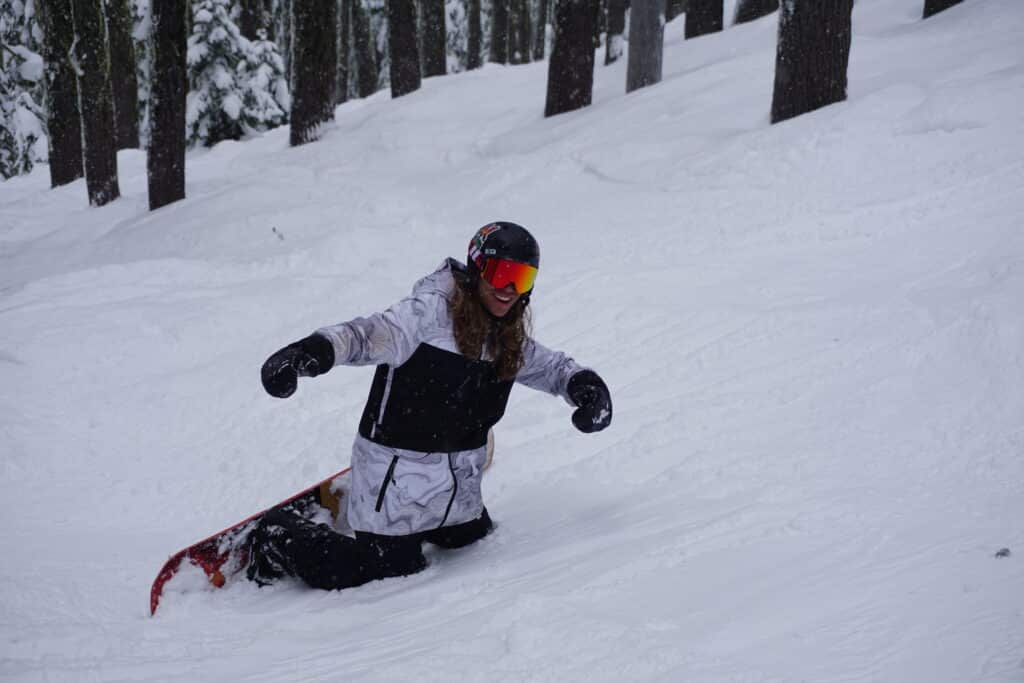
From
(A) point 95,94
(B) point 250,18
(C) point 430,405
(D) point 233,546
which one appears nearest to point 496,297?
(C) point 430,405

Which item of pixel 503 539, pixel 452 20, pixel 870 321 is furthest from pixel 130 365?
pixel 452 20

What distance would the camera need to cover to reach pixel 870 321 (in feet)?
16.8

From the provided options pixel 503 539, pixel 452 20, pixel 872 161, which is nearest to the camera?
pixel 503 539

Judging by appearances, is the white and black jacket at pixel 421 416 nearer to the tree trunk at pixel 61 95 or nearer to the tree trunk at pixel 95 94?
the tree trunk at pixel 95 94

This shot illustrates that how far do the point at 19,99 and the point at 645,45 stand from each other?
1584 centimetres

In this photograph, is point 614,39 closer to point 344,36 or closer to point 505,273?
point 344,36

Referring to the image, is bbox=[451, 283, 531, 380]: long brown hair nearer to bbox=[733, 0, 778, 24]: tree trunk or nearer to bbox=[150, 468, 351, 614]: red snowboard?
bbox=[150, 468, 351, 614]: red snowboard

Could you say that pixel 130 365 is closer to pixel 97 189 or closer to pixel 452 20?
pixel 97 189

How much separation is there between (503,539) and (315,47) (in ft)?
37.4

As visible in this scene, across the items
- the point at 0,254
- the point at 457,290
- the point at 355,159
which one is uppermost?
the point at 457,290

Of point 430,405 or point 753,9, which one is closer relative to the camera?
point 430,405

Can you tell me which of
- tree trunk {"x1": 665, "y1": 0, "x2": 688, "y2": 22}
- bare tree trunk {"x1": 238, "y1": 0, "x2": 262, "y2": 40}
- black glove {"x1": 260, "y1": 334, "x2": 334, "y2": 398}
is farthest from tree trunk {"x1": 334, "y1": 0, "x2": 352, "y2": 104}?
black glove {"x1": 260, "y1": 334, "x2": 334, "y2": 398}

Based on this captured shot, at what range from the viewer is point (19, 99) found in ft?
66.9

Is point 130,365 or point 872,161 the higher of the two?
point 872,161
